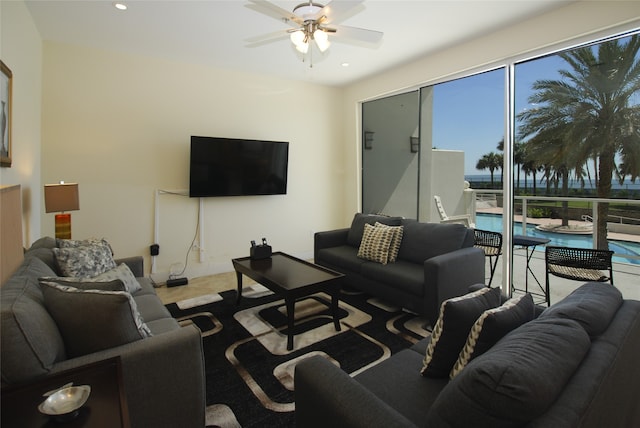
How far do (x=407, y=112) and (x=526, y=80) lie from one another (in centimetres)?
161

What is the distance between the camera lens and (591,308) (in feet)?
4.14

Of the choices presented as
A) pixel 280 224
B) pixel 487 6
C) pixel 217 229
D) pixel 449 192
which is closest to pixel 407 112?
pixel 449 192

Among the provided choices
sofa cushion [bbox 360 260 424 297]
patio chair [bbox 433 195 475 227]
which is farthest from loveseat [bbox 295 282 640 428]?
patio chair [bbox 433 195 475 227]

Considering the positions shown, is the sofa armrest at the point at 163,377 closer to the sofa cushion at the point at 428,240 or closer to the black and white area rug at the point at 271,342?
the black and white area rug at the point at 271,342

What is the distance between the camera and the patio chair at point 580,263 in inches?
107

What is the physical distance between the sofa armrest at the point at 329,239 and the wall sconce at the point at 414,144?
1574 mm

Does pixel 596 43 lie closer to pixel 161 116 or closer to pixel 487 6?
pixel 487 6

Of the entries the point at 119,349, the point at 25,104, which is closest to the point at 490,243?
the point at 119,349

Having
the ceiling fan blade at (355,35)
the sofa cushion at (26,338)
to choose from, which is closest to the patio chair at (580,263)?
the ceiling fan blade at (355,35)

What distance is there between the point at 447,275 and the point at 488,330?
1.68m

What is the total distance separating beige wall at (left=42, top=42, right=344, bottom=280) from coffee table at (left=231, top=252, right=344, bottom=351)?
4.61ft

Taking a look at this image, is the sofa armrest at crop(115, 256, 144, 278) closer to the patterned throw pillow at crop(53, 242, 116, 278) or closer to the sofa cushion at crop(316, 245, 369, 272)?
the patterned throw pillow at crop(53, 242, 116, 278)

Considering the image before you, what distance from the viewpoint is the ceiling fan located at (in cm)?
213

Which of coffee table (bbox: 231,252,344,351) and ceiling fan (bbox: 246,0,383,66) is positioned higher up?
ceiling fan (bbox: 246,0,383,66)
